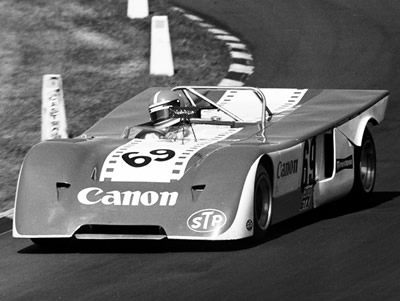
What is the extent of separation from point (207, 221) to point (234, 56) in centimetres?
819

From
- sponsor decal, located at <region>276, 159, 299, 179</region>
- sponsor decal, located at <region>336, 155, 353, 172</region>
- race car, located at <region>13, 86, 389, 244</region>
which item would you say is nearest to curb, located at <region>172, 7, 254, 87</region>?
sponsor decal, located at <region>336, 155, 353, 172</region>

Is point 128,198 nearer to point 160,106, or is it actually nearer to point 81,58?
point 160,106

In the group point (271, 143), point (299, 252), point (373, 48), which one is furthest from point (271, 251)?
point (373, 48)

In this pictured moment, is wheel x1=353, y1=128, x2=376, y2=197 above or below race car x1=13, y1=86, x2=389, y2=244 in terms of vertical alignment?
below

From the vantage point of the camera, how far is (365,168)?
33.6 feet

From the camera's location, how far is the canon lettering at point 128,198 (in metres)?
8.13

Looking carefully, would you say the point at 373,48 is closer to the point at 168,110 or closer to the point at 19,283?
the point at 168,110

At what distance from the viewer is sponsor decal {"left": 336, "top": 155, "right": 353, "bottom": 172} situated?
9.66 m

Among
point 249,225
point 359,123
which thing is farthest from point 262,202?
point 359,123

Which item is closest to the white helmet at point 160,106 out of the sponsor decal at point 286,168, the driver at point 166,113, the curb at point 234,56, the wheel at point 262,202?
the driver at point 166,113

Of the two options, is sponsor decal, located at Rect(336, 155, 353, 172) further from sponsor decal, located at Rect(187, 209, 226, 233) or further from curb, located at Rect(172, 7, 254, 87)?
curb, located at Rect(172, 7, 254, 87)

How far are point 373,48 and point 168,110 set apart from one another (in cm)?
708

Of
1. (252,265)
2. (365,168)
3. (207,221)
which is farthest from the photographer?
(365,168)

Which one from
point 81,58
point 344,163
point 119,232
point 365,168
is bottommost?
point 81,58
